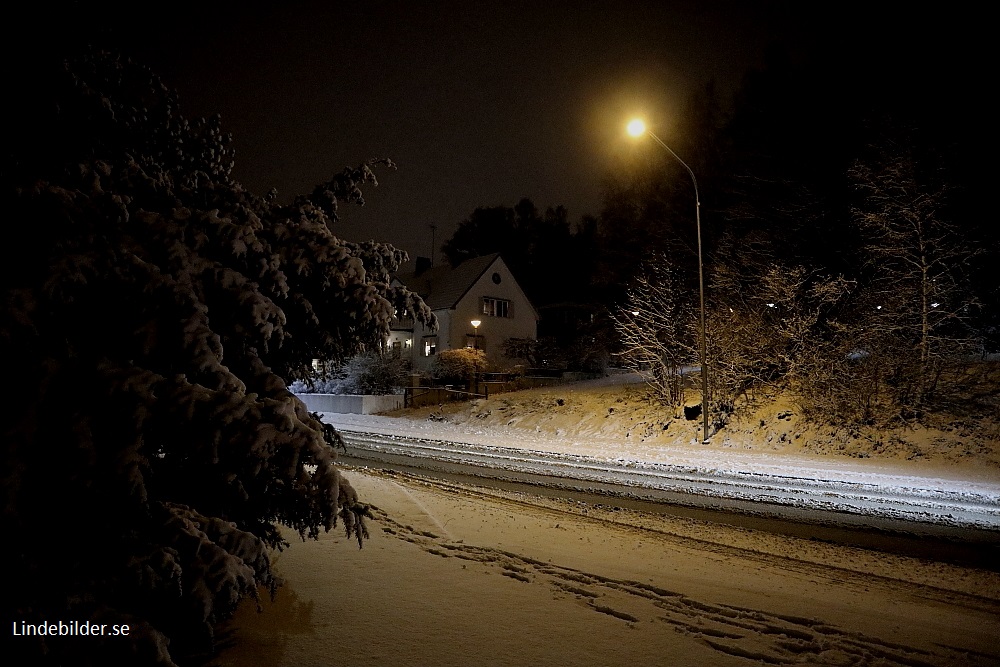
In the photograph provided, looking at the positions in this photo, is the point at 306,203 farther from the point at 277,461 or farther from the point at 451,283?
the point at 451,283

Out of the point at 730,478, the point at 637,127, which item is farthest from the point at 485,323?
the point at 730,478

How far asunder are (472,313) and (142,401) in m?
41.9

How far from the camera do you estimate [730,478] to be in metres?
12.9

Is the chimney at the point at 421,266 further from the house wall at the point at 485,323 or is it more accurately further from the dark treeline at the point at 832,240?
the dark treeline at the point at 832,240

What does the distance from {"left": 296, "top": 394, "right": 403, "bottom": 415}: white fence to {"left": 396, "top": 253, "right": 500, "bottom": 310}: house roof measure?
46.1ft

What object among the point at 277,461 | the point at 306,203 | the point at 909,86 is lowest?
the point at 277,461

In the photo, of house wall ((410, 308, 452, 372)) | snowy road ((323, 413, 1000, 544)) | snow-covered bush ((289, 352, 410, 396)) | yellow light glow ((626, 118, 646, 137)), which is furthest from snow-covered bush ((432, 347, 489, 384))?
yellow light glow ((626, 118, 646, 137))

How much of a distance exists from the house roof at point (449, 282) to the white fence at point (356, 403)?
14038mm

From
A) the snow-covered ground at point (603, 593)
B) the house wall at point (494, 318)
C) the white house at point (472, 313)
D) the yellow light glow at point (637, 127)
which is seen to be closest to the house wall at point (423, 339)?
the white house at point (472, 313)

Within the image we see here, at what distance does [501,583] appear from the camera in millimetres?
5883

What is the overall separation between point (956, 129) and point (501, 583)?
22076mm

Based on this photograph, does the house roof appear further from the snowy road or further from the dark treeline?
the snowy road

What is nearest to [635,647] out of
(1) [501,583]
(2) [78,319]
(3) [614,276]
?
(1) [501,583]

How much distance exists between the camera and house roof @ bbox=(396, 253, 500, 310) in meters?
45.4
